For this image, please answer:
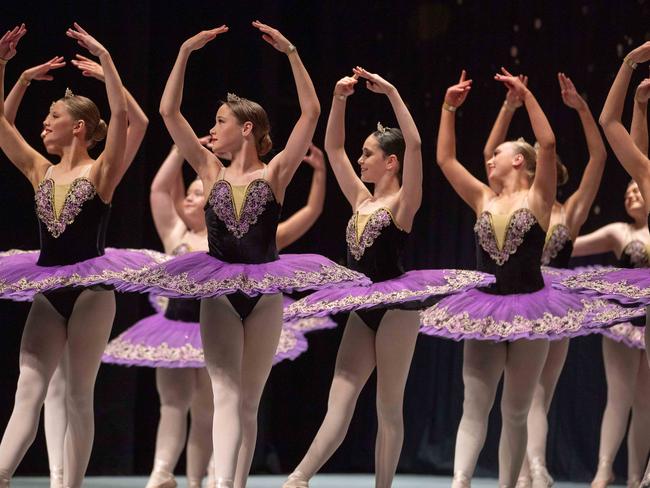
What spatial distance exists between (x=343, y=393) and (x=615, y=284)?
1131mm

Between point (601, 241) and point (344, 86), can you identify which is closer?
point (344, 86)

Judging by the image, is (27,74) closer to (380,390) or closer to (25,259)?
(25,259)

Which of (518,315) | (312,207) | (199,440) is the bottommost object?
(199,440)

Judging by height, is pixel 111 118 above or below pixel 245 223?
above

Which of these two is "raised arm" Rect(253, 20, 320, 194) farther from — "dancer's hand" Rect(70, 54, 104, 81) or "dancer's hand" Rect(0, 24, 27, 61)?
"dancer's hand" Rect(0, 24, 27, 61)

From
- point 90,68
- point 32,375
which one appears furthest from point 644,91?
point 32,375

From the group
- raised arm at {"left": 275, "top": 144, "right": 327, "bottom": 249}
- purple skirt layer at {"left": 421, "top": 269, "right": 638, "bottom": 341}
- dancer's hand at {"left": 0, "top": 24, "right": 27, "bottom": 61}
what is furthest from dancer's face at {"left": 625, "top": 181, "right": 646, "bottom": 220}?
dancer's hand at {"left": 0, "top": 24, "right": 27, "bottom": 61}

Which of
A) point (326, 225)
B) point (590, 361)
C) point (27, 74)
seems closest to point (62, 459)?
point (27, 74)

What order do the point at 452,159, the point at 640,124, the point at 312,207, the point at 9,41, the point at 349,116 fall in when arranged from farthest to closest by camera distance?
the point at 349,116 < the point at 312,207 < the point at 452,159 < the point at 640,124 < the point at 9,41

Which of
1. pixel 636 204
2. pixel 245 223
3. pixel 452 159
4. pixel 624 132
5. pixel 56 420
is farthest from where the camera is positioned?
pixel 636 204

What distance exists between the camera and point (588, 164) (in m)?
5.59

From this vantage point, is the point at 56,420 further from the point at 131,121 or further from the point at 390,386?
the point at 390,386

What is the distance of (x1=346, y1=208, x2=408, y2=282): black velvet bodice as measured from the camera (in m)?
4.66

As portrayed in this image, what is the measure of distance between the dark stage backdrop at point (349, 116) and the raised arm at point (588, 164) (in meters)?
1.39
